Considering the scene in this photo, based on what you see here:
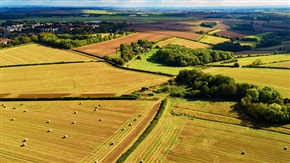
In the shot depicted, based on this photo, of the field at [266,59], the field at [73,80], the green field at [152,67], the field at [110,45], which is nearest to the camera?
the field at [73,80]

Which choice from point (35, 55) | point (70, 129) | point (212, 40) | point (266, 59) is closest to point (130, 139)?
point (70, 129)

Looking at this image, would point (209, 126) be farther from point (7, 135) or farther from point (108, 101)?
point (7, 135)

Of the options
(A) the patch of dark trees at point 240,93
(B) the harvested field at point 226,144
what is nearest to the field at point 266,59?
(A) the patch of dark trees at point 240,93

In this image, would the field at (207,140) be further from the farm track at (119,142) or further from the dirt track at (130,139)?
the farm track at (119,142)

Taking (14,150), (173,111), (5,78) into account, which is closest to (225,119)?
(173,111)

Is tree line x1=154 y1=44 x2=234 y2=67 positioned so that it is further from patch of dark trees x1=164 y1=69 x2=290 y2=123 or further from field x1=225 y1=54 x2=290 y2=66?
patch of dark trees x1=164 y1=69 x2=290 y2=123
